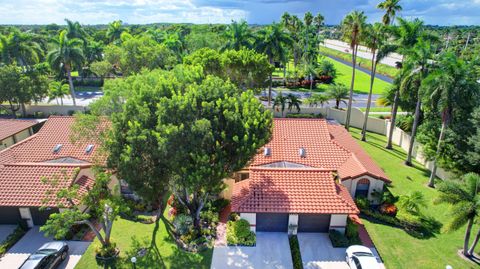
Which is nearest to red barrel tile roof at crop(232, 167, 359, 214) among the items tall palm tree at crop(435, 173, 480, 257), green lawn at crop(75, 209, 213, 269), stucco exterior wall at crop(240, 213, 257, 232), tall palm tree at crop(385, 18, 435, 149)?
stucco exterior wall at crop(240, 213, 257, 232)

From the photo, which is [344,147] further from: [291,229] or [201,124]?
[201,124]

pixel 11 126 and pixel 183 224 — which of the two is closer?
pixel 183 224

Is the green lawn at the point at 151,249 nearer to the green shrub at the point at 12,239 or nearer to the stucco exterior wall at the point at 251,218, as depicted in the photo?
the stucco exterior wall at the point at 251,218

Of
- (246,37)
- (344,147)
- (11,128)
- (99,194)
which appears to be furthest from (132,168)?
(246,37)

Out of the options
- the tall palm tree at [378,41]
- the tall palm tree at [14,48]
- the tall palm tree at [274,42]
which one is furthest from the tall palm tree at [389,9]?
the tall palm tree at [14,48]

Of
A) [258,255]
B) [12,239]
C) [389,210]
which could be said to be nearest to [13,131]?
[12,239]

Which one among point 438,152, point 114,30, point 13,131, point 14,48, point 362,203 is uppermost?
point 114,30

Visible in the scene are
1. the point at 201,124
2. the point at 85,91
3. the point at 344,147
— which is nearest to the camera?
the point at 201,124

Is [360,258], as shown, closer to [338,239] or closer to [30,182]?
[338,239]
